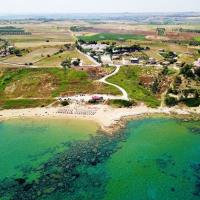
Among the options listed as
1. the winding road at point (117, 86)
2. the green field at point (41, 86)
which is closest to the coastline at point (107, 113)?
the green field at point (41, 86)

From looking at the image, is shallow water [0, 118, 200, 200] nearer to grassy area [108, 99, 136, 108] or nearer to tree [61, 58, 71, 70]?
grassy area [108, 99, 136, 108]

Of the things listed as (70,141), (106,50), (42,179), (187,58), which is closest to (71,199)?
(42,179)

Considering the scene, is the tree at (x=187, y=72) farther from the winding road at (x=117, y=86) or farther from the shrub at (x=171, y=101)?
the winding road at (x=117, y=86)

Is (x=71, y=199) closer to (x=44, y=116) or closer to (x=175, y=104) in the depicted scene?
(x=44, y=116)

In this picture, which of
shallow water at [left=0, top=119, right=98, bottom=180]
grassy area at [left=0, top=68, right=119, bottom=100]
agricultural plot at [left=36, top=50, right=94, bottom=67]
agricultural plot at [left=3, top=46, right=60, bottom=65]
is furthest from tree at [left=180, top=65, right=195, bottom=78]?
agricultural plot at [left=3, top=46, right=60, bottom=65]

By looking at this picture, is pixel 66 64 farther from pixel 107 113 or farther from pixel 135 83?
pixel 107 113

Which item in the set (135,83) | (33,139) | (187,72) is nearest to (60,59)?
(135,83)
